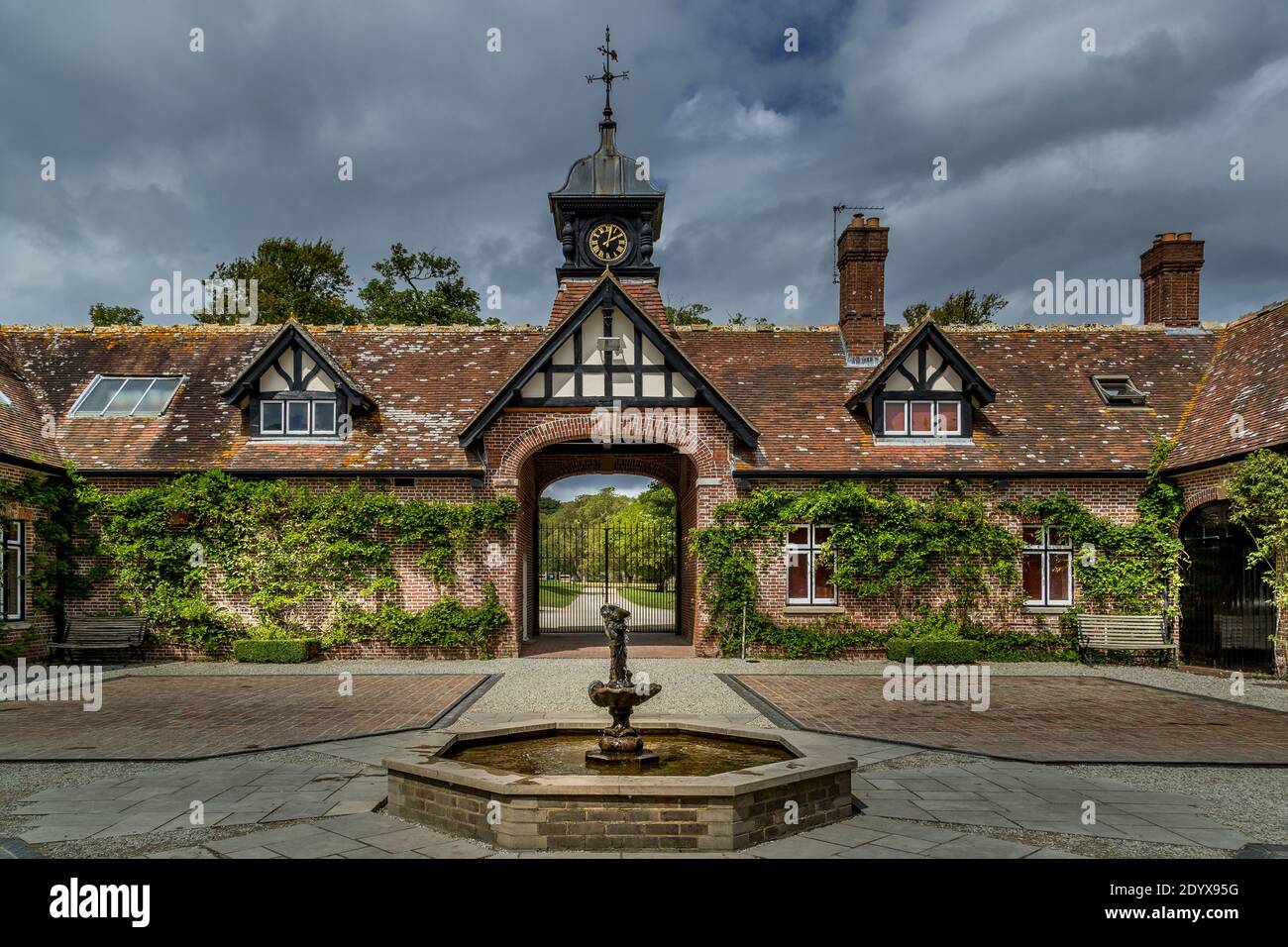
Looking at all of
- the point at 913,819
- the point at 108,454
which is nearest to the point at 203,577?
the point at 108,454

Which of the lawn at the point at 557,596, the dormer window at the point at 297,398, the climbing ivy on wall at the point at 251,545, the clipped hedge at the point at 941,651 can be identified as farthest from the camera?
the lawn at the point at 557,596

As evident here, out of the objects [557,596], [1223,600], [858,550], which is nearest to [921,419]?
[858,550]

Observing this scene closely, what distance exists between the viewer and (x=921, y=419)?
61.1 ft

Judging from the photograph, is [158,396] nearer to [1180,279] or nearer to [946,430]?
[946,430]

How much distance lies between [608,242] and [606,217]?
1.94 ft

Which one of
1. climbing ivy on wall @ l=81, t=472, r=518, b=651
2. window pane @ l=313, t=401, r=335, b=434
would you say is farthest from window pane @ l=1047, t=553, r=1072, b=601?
window pane @ l=313, t=401, r=335, b=434

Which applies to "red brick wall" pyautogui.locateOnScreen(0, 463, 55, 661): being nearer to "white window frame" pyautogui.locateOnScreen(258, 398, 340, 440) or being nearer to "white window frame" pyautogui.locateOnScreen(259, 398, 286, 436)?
"white window frame" pyautogui.locateOnScreen(259, 398, 286, 436)

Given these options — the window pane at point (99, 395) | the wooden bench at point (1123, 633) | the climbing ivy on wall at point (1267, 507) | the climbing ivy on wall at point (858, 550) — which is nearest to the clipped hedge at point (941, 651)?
the climbing ivy on wall at point (858, 550)

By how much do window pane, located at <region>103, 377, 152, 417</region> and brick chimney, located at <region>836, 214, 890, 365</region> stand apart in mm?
15648

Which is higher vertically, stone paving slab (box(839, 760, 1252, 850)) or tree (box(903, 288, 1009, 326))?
tree (box(903, 288, 1009, 326))

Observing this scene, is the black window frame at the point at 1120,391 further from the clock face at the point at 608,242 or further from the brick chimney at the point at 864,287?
the clock face at the point at 608,242

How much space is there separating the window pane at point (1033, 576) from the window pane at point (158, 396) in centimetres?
1802

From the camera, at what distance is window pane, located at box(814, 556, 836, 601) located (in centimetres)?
1762

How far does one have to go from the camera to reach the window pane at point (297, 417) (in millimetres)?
18359
